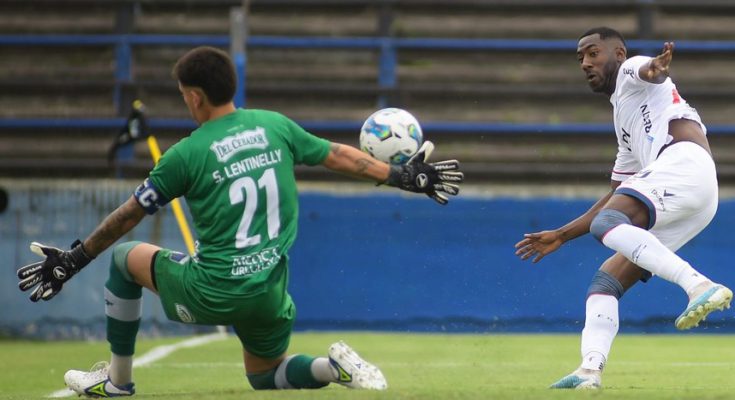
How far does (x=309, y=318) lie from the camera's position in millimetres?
13023

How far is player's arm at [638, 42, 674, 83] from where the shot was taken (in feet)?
21.3

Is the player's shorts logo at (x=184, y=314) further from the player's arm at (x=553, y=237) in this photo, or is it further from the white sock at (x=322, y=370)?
the player's arm at (x=553, y=237)

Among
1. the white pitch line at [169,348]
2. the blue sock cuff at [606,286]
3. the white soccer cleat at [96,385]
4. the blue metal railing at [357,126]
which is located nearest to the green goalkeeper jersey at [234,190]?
the white soccer cleat at [96,385]

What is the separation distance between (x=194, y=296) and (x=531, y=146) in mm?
10692

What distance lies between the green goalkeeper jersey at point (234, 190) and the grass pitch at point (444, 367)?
59cm

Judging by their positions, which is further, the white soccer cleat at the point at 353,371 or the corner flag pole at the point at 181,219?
the corner flag pole at the point at 181,219

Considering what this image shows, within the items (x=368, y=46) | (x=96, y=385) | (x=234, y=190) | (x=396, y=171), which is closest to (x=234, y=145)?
(x=234, y=190)

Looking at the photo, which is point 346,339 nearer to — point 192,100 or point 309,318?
point 309,318

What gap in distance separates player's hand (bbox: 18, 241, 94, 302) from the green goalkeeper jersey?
1.85 ft

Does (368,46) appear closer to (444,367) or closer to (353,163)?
(444,367)

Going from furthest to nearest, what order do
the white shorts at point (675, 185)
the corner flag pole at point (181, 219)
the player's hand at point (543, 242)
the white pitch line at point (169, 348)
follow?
the corner flag pole at point (181, 219)
the white pitch line at point (169, 348)
the player's hand at point (543, 242)
the white shorts at point (675, 185)

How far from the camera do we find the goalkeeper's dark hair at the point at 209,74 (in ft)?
18.7

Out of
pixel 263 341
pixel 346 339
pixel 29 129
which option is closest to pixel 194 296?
pixel 263 341

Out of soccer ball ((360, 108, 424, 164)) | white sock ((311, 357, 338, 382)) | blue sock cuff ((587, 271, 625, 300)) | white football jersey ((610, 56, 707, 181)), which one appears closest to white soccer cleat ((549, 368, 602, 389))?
blue sock cuff ((587, 271, 625, 300))
